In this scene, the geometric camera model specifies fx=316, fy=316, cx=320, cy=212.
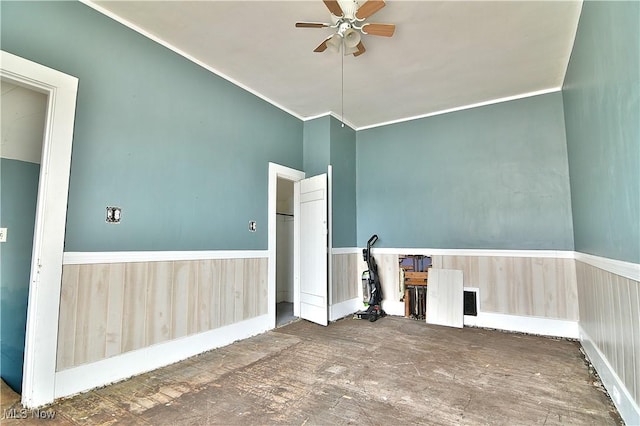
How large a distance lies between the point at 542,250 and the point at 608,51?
258cm

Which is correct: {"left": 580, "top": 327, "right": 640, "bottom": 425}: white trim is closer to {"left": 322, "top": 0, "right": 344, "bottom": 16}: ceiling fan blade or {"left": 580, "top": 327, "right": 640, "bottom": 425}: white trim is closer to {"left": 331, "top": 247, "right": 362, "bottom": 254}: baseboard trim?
{"left": 331, "top": 247, "right": 362, "bottom": 254}: baseboard trim

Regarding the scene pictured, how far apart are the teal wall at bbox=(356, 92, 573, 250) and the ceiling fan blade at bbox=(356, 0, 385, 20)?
2.72 metres

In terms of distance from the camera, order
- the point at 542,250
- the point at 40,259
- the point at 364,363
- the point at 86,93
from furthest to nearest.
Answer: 1. the point at 542,250
2. the point at 364,363
3. the point at 86,93
4. the point at 40,259

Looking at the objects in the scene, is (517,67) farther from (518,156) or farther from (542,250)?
(542,250)

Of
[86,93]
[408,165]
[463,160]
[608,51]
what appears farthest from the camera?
[408,165]

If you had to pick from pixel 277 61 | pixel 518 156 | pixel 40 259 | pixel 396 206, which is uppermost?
pixel 277 61

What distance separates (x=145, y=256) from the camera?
2.76 metres

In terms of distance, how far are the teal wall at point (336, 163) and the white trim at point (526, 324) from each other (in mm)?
2063

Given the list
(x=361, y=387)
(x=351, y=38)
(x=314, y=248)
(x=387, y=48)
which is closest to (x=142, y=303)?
(x=361, y=387)

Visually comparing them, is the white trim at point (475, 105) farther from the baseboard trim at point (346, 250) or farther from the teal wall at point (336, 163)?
the baseboard trim at point (346, 250)

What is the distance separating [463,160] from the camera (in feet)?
14.8

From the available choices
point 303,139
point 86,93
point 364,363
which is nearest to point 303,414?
point 364,363

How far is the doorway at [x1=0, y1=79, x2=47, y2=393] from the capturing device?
2881 mm

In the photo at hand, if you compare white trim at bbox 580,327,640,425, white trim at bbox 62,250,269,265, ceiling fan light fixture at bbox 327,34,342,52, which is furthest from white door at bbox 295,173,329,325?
white trim at bbox 580,327,640,425
